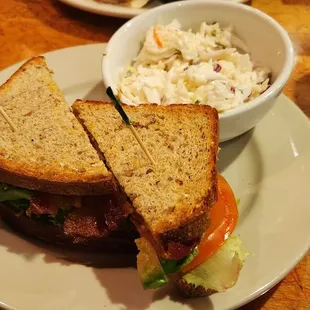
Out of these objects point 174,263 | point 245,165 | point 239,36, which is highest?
point 239,36

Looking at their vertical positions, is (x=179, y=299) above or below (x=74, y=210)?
below

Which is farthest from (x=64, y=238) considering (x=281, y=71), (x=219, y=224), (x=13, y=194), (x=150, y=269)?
(x=281, y=71)

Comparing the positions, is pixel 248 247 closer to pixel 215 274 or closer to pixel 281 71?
pixel 215 274

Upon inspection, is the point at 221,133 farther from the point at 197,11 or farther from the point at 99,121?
the point at 197,11

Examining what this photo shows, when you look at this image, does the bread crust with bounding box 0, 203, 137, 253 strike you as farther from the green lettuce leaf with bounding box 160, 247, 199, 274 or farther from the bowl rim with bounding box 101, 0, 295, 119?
the bowl rim with bounding box 101, 0, 295, 119

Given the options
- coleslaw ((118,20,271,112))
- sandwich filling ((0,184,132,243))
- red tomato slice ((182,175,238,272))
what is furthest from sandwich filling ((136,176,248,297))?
coleslaw ((118,20,271,112))

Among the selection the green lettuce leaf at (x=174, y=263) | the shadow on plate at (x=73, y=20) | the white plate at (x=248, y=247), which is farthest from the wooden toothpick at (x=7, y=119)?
the shadow on plate at (x=73, y=20)

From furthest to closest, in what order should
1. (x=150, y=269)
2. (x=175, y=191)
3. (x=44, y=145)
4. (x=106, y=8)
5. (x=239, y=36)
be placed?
(x=106, y=8)
(x=239, y=36)
(x=44, y=145)
(x=175, y=191)
(x=150, y=269)
